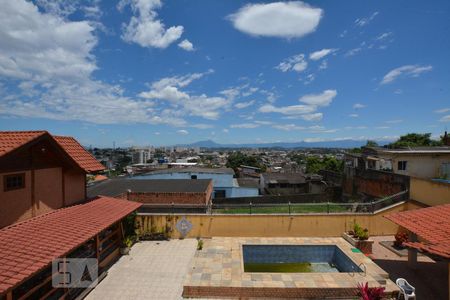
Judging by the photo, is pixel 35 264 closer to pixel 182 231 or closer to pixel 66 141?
pixel 66 141

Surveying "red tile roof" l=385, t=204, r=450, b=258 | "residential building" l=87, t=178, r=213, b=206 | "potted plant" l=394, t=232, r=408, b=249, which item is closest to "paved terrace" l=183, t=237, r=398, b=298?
"red tile roof" l=385, t=204, r=450, b=258

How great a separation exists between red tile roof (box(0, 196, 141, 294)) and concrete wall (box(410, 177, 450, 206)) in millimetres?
15117

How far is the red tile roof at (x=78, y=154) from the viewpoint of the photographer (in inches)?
488

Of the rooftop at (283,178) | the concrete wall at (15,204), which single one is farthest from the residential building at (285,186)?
the concrete wall at (15,204)

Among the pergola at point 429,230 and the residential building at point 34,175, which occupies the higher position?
the residential building at point 34,175

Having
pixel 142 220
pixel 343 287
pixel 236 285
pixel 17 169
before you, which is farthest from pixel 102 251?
pixel 343 287

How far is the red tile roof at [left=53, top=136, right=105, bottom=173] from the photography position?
1240cm

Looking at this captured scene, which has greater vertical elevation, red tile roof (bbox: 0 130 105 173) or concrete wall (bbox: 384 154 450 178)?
red tile roof (bbox: 0 130 105 173)

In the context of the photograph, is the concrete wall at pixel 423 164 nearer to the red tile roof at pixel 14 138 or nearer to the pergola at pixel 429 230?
the pergola at pixel 429 230

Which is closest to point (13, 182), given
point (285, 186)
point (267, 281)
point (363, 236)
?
point (267, 281)

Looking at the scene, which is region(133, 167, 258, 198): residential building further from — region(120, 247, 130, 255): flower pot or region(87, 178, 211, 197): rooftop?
region(120, 247, 130, 255): flower pot

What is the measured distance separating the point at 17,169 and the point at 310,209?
1333 centimetres

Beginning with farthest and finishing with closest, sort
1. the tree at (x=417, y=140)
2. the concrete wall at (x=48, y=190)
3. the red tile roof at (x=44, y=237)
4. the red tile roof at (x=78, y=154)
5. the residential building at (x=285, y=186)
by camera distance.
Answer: the tree at (x=417, y=140) < the residential building at (x=285, y=186) < the red tile roof at (x=78, y=154) < the concrete wall at (x=48, y=190) < the red tile roof at (x=44, y=237)

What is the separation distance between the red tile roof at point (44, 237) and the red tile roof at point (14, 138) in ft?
7.92
